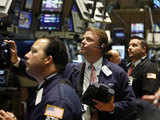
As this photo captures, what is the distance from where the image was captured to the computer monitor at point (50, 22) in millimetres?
5520

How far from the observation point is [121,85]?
2.31 metres

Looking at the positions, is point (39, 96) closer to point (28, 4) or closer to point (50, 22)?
point (50, 22)

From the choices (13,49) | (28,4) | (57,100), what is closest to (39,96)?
(57,100)

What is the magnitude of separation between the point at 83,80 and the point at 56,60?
1.71 ft

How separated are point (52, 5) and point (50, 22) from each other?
0.34 m

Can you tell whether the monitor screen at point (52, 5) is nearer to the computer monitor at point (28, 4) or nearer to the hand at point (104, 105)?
the computer monitor at point (28, 4)

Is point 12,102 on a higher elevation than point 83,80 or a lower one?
lower

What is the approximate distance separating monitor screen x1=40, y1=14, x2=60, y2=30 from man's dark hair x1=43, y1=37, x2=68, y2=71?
12.0 feet

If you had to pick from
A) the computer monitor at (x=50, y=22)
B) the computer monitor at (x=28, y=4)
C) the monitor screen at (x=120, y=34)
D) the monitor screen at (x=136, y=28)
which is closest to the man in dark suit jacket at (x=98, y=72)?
the computer monitor at (x=50, y=22)

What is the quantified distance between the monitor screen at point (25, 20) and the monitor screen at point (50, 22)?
0.84 feet

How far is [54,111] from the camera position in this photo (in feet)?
5.25

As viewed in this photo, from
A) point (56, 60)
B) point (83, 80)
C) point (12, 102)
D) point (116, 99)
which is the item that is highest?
point (56, 60)

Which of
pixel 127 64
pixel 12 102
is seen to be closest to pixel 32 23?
pixel 12 102

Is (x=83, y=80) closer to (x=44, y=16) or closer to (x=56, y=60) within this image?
(x=56, y=60)
